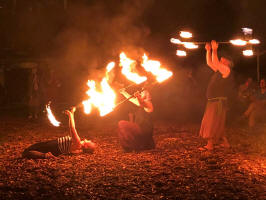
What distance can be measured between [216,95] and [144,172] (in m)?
2.40

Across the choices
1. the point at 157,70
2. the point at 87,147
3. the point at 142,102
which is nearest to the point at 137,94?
the point at 142,102

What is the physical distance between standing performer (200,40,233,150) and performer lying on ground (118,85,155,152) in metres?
1.22

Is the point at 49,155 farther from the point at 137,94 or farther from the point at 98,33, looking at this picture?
the point at 98,33

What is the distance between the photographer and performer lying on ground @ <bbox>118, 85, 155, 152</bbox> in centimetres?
733

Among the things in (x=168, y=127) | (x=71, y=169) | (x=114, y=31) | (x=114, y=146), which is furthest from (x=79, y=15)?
(x=71, y=169)

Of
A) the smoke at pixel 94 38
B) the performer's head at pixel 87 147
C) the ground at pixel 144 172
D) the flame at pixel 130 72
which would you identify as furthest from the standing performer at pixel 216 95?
the smoke at pixel 94 38

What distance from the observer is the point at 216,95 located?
7.35 metres

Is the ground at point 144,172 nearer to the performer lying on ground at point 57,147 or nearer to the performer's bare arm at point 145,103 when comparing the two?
the performer lying on ground at point 57,147

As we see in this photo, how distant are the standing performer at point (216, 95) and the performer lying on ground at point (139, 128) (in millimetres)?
1215

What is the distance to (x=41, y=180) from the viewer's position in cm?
561

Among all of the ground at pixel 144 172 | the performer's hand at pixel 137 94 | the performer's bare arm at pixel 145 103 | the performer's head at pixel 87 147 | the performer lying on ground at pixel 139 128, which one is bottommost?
the ground at pixel 144 172

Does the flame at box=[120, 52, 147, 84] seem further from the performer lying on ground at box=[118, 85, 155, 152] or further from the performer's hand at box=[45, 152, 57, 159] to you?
the performer's hand at box=[45, 152, 57, 159]

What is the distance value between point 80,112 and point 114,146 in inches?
266

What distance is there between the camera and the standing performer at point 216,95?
724 centimetres
